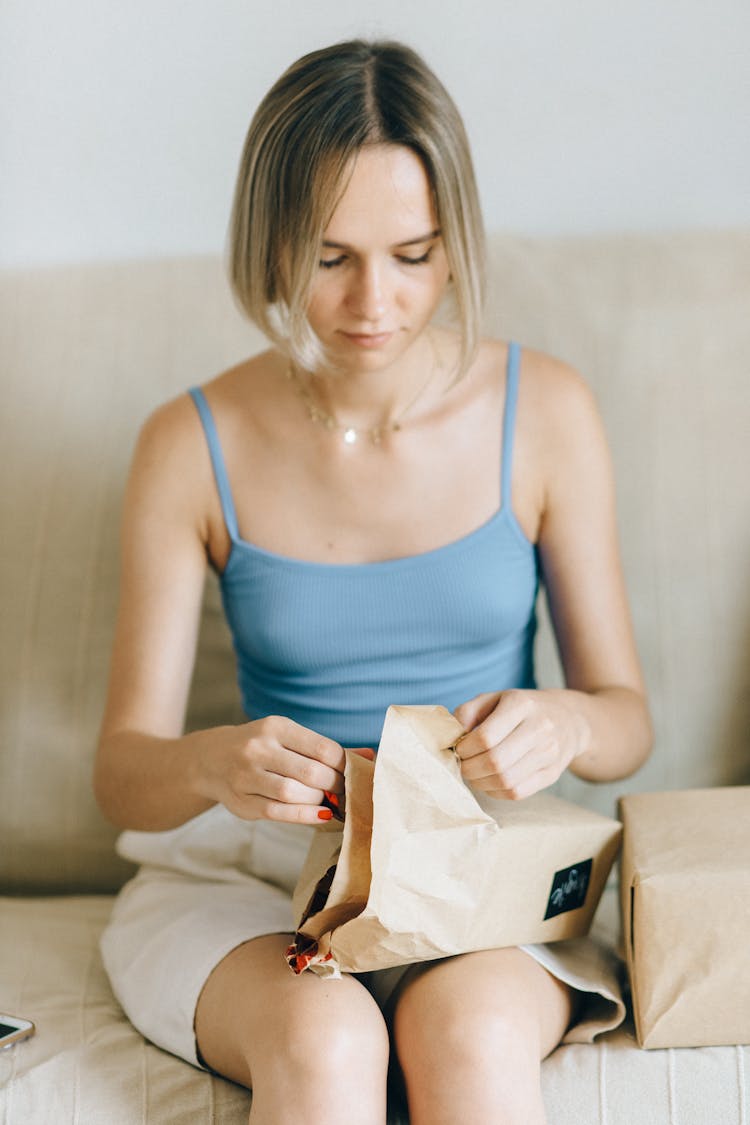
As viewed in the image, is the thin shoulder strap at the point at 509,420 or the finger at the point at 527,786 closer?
the finger at the point at 527,786

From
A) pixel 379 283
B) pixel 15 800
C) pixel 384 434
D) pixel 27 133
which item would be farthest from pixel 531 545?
pixel 27 133

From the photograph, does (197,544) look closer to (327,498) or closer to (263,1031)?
(327,498)

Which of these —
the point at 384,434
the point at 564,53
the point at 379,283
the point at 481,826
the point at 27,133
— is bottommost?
the point at 481,826

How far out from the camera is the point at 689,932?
969 mm

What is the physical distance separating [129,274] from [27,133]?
0.96ft

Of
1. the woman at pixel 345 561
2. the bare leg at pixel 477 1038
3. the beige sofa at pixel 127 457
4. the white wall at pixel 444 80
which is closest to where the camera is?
the bare leg at pixel 477 1038

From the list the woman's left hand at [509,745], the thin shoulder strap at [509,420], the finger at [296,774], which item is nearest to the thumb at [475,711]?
A: the woman's left hand at [509,745]

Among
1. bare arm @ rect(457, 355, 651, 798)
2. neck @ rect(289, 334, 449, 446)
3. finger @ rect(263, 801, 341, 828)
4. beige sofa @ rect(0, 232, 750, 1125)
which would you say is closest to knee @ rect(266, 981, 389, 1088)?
finger @ rect(263, 801, 341, 828)

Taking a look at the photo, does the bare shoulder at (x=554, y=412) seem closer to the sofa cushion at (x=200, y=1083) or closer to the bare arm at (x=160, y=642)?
the bare arm at (x=160, y=642)

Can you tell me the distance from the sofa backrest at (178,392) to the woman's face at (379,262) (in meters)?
0.35

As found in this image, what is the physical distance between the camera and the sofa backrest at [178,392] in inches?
55.3

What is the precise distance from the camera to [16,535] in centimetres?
145

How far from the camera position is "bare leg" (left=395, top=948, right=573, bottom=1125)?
0.89 m

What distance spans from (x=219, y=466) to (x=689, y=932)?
638mm
